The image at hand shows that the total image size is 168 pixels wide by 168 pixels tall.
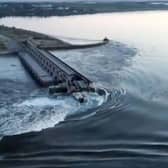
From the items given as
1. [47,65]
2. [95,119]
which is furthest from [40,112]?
[47,65]

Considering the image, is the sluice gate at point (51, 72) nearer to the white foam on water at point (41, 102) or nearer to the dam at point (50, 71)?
the dam at point (50, 71)

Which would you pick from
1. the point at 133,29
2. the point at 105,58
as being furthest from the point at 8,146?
the point at 133,29

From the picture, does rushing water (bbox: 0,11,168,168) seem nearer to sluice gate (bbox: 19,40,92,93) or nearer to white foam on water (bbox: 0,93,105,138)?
white foam on water (bbox: 0,93,105,138)

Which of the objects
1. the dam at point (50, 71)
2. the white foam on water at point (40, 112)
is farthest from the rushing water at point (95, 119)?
the dam at point (50, 71)

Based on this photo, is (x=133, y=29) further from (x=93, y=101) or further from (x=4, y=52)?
(x=93, y=101)

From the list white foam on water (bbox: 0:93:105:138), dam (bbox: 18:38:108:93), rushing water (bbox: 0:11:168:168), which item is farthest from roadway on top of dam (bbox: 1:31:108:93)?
white foam on water (bbox: 0:93:105:138)
